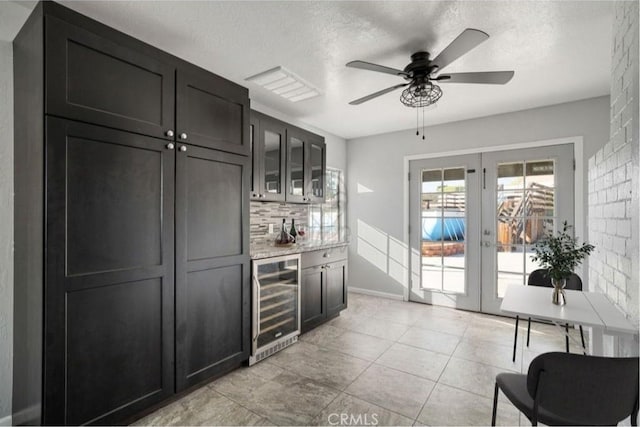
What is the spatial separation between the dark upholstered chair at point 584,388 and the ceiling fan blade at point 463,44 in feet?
5.25

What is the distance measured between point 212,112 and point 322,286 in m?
2.12

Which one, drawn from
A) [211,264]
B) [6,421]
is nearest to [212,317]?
[211,264]

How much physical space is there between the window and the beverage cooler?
4.92ft

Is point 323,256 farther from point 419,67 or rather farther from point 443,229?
point 419,67

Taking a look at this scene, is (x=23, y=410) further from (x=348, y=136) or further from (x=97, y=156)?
(x=348, y=136)

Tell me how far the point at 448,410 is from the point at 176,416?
173cm

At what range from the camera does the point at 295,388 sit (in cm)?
224

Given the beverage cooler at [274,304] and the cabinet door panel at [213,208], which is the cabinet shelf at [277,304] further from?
the cabinet door panel at [213,208]

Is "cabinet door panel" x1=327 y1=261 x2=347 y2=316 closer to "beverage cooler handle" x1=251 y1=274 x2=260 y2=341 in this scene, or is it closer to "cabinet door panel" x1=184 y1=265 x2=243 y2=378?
"beverage cooler handle" x1=251 y1=274 x2=260 y2=341

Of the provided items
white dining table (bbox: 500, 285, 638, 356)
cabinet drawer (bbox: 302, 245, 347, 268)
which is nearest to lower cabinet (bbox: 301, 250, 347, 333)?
cabinet drawer (bbox: 302, 245, 347, 268)

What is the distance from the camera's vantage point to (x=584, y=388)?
1188 millimetres

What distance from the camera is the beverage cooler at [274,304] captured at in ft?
8.42

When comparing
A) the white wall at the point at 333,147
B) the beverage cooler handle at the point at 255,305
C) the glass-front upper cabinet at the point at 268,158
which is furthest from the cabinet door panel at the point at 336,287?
the white wall at the point at 333,147

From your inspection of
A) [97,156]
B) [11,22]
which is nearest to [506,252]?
[97,156]
